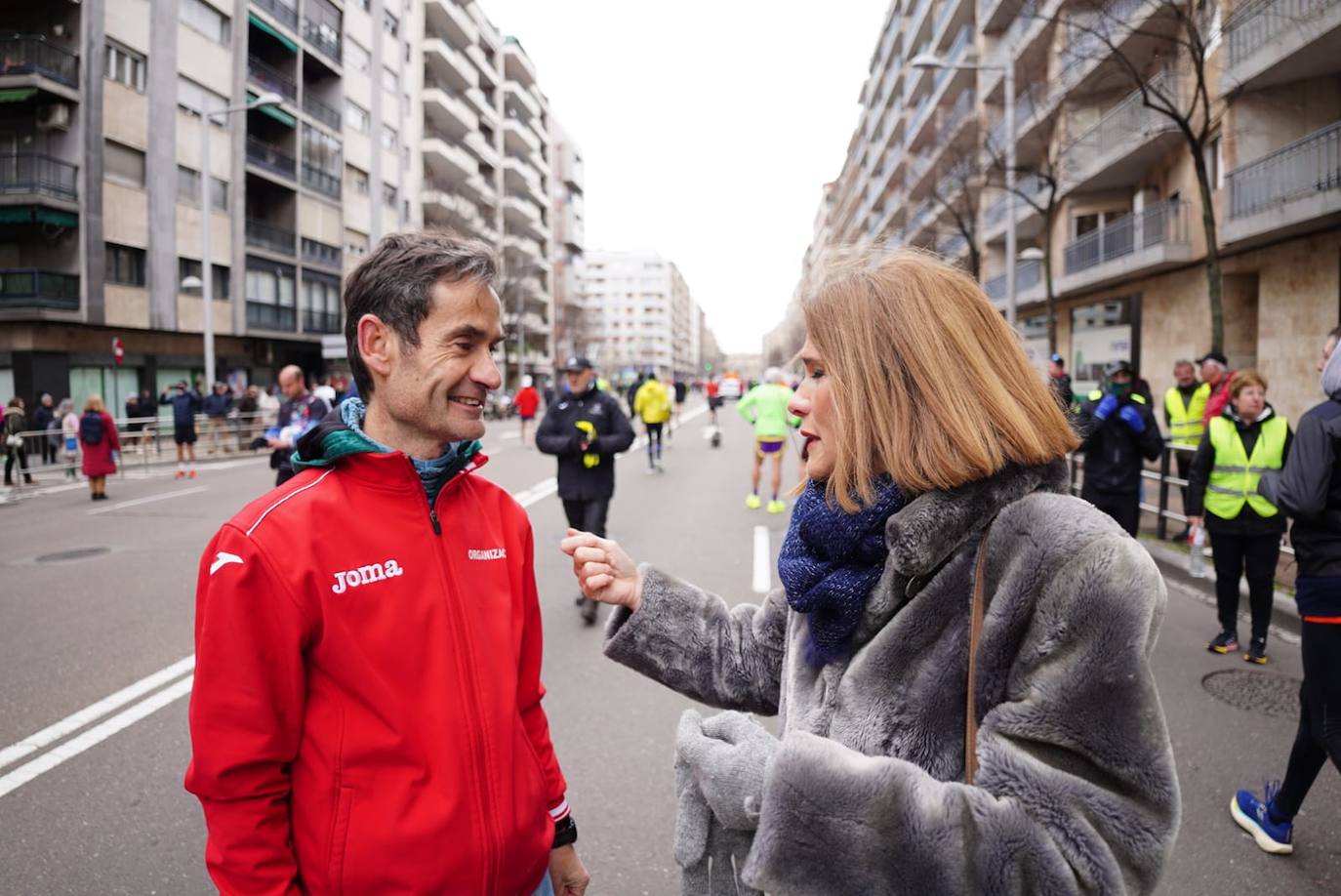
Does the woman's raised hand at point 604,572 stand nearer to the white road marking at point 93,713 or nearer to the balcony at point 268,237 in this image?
the white road marking at point 93,713

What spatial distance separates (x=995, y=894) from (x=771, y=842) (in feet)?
1.07

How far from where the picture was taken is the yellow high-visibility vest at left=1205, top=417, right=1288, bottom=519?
5.31 meters

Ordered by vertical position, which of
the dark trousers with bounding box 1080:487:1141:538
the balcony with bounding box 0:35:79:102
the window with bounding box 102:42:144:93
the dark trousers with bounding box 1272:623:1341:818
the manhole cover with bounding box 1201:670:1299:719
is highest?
the window with bounding box 102:42:144:93

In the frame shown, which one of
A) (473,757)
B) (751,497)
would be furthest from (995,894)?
(751,497)

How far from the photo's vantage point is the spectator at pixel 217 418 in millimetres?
22328

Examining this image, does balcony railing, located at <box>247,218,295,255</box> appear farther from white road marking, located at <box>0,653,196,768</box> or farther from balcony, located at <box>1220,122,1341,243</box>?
balcony, located at <box>1220,122,1341,243</box>

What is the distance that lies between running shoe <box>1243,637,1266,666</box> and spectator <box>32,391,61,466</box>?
21025 mm

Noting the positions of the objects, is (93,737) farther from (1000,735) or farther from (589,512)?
(1000,735)

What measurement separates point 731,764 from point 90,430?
50.5 ft

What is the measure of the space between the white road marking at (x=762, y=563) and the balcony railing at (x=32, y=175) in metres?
25.5

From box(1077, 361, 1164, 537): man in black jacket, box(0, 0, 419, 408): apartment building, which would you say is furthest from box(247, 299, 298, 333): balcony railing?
box(1077, 361, 1164, 537): man in black jacket

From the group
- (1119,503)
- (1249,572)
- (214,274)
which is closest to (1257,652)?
(1249,572)

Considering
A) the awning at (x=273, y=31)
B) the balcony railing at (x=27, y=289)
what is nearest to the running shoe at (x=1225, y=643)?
the balcony railing at (x=27, y=289)

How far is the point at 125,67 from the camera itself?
2697cm
